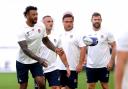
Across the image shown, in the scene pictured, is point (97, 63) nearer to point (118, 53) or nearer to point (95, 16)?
point (95, 16)

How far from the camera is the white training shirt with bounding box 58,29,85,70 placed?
38.9 feet

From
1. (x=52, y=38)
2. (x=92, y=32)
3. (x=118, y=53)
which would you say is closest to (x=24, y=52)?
(x=52, y=38)

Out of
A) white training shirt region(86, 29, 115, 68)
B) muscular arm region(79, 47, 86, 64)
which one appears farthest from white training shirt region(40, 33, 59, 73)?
white training shirt region(86, 29, 115, 68)

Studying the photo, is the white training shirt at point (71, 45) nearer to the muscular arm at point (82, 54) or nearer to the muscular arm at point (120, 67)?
the muscular arm at point (82, 54)

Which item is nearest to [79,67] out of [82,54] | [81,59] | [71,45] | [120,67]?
[81,59]

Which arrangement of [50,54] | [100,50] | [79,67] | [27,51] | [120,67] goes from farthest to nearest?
[100,50] → [50,54] → [79,67] → [27,51] → [120,67]

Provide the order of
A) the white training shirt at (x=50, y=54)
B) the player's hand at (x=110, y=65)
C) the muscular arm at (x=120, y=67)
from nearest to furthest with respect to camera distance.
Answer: the muscular arm at (x=120, y=67) → the white training shirt at (x=50, y=54) → the player's hand at (x=110, y=65)

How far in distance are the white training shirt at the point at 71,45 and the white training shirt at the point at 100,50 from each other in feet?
1.89

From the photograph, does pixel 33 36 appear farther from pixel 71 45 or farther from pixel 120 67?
pixel 120 67

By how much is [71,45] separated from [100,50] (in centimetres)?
89

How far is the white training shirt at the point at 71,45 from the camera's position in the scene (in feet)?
38.9

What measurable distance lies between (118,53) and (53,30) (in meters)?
7.44

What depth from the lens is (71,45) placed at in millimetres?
11852

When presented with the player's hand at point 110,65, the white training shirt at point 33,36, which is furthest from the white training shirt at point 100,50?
the white training shirt at point 33,36
